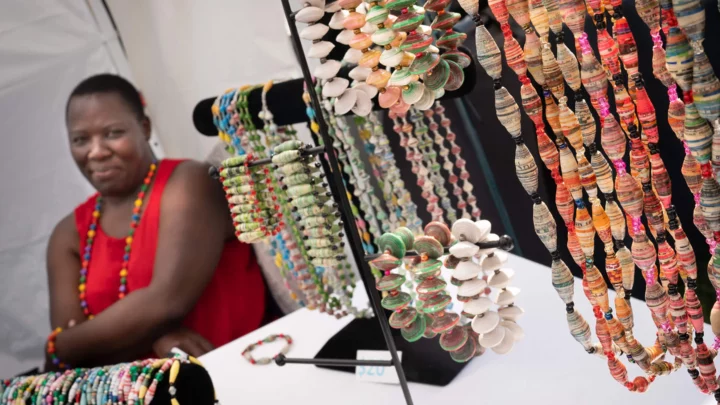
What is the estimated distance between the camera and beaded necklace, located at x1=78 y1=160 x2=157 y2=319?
159 centimetres

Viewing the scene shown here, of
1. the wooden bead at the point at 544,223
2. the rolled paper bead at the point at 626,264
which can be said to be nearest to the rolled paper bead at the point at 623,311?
the rolled paper bead at the point at 626,264

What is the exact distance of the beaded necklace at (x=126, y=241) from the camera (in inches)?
62.6

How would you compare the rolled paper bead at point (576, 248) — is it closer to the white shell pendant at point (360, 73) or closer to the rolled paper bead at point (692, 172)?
the rolled paper bead at point (692, 172)

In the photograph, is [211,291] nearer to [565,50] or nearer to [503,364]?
[503,364]

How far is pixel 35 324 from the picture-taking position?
5.35ft

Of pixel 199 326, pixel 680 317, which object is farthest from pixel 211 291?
pixel 680 317

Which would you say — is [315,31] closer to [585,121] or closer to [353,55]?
[353,55]

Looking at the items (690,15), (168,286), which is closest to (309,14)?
(690,15)

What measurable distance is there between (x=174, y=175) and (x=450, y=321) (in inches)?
38.5

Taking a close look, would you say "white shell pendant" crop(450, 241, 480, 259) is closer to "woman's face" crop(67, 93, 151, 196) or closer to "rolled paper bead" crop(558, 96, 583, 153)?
"rolled paper bead" crop(558, 96, 583, 153)

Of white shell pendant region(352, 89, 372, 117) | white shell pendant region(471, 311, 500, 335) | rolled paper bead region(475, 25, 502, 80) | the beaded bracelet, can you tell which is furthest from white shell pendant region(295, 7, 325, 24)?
the beaded bracelet

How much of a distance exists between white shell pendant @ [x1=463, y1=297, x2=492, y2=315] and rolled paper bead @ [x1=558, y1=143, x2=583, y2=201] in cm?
19

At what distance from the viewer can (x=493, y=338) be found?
0.88m

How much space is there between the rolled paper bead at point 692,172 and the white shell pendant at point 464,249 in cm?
26
